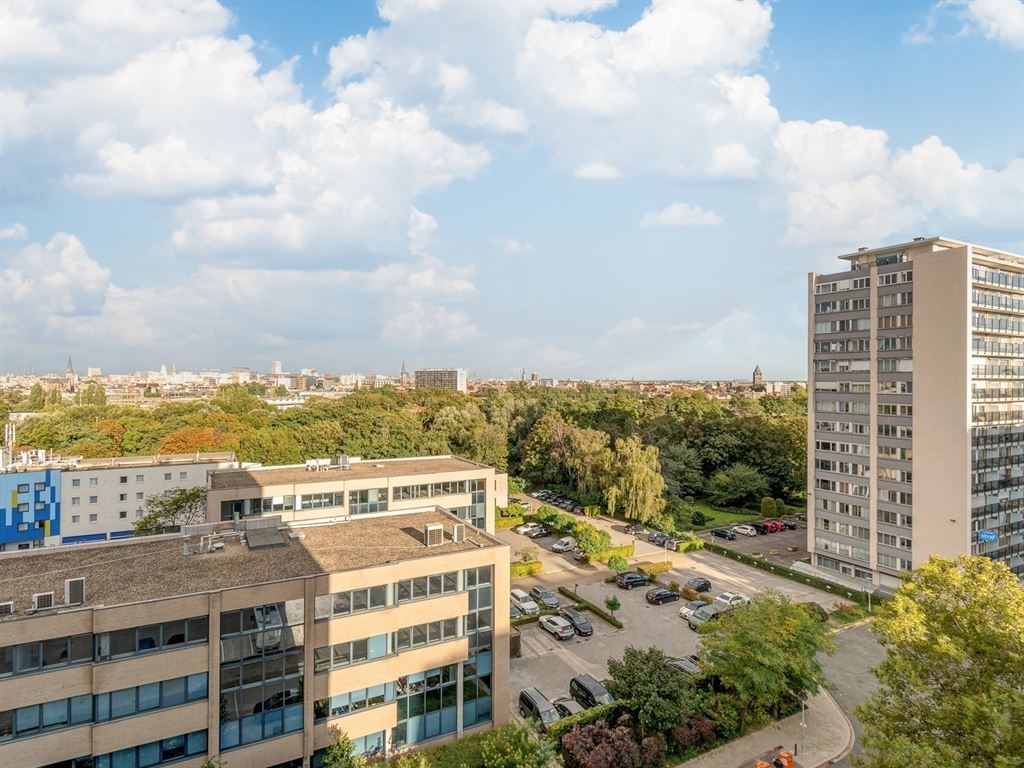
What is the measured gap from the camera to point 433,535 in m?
24.3

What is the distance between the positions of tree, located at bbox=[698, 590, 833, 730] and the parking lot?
6756mm

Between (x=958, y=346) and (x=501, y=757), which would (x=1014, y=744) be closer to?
(x=501, y=757)

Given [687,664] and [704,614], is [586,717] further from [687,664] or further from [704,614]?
[704,614]

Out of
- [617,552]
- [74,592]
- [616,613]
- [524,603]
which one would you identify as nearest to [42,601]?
[74,592]

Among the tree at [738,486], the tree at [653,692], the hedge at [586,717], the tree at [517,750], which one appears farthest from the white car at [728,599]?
the tree at [738,486]

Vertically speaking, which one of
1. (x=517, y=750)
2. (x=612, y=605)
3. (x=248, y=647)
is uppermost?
(x=248, y=647)

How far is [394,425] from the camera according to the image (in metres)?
77.8

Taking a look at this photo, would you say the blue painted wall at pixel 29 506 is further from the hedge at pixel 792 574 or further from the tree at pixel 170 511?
the hedge at pixel 792 574

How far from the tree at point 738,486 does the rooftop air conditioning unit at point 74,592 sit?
2406 inches

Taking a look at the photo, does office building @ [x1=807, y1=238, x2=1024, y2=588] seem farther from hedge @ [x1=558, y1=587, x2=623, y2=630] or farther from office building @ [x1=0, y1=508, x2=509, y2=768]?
office building @ [x1=0, y1=508, x2=509, y2=768]

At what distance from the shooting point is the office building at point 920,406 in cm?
3678

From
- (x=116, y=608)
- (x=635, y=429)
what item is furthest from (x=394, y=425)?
(x=116, y=608)

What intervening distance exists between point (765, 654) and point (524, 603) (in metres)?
16.9

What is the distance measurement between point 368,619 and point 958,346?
129 ft
